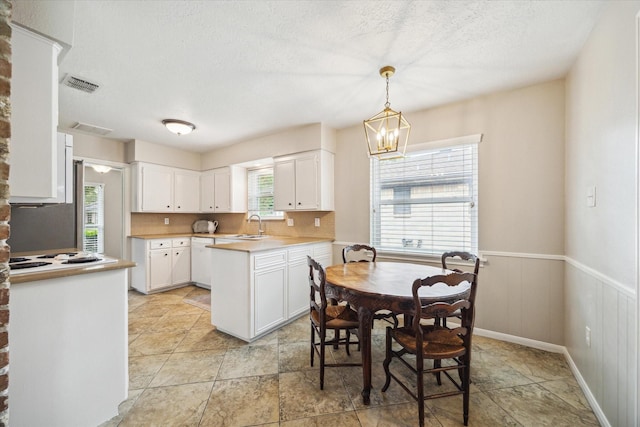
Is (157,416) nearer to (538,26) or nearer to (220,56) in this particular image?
(220,56)

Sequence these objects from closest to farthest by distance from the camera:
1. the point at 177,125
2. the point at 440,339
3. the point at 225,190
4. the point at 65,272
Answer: the point at 65,272, the point at 440,339, the point at 177,125, the point at 225,190

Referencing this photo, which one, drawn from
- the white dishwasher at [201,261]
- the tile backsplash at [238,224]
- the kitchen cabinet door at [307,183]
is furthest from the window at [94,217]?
the kitchen cabinet door at [307,183]

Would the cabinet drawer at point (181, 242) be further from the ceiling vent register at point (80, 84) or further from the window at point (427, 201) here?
the window at point (427, 201)

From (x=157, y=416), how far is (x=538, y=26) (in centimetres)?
361

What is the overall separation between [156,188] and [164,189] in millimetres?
134

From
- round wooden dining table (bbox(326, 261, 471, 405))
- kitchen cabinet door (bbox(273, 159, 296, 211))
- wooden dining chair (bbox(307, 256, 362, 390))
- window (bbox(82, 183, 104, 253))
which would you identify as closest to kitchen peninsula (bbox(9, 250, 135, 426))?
wooden dining chair (bbox(307, 256, 362, 390))

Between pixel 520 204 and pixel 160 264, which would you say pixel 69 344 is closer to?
pixel 160 264

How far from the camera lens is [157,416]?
5.41 ft

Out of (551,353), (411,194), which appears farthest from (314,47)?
(551,353)

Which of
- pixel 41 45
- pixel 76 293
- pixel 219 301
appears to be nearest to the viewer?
pixel 41 45

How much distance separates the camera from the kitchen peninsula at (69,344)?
4.26 ft

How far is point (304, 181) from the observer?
12.2ft

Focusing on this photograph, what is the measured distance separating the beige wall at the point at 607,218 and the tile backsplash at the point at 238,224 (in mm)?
2603

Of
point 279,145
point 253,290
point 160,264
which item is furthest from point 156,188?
point 253,290
